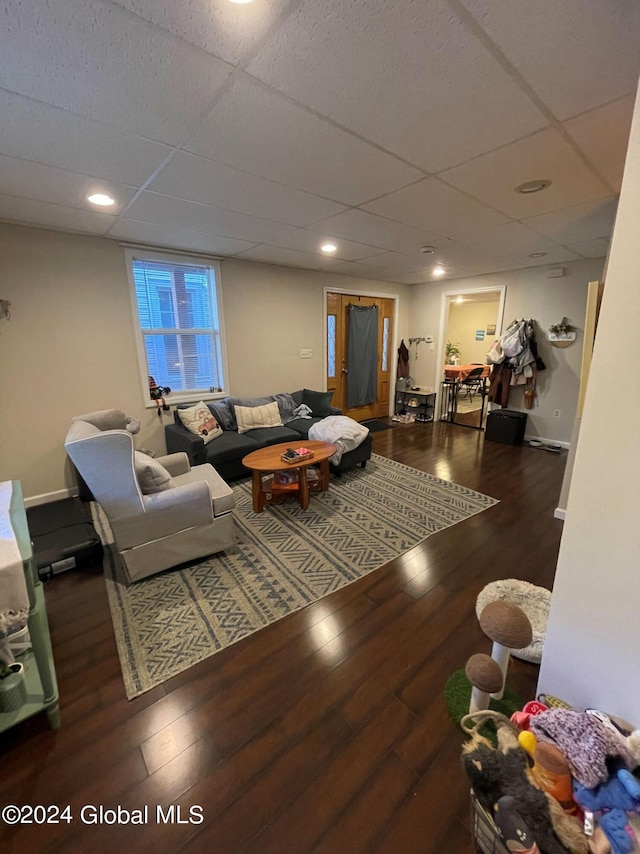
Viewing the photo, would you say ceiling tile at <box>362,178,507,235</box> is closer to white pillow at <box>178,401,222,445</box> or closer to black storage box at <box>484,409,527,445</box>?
white pillow at <box>178,401,222,445</box>

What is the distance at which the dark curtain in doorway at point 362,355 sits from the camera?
570 cm

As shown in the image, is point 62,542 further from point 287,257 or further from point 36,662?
point 287,257

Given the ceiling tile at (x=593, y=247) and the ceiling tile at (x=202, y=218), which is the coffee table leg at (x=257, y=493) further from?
the ceiling tile at (x=593, y=247)

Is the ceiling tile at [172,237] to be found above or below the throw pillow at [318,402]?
above

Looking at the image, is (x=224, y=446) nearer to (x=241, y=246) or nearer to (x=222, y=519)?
(x=222, y=519)

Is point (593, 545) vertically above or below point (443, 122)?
below

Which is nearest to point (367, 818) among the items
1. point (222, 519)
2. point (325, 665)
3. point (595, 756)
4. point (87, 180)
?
point (325, 665)

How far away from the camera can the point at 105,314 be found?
339cm

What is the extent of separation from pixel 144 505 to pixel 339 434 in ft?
6.73

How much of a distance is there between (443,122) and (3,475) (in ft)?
13.6

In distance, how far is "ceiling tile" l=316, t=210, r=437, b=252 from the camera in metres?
2.76

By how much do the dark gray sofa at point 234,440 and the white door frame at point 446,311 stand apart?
2895 mm

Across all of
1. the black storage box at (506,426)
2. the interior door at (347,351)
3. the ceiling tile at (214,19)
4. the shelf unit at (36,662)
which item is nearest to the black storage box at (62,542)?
the shelf unit at (36,662)

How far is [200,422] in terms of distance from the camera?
12.2ft
